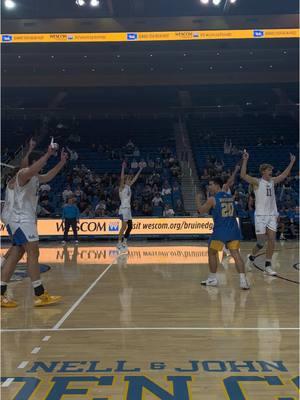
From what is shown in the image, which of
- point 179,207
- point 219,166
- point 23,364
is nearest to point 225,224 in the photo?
point 23,364

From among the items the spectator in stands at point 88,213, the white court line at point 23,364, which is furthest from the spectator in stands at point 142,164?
the white court line at point 23,364

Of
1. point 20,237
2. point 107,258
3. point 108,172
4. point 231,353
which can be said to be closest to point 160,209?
point 108,172

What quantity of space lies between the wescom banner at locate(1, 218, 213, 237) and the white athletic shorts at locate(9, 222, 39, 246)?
11.7 meters

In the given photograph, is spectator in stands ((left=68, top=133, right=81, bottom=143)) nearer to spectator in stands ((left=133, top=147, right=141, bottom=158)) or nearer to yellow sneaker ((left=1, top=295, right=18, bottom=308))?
spectator in stands ((left=133, top=147, right=141, bottom=158))

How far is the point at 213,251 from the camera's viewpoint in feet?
24.7

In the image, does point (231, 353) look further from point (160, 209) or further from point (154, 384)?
point (160, 209)

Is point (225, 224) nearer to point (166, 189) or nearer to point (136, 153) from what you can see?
point (166, 189)

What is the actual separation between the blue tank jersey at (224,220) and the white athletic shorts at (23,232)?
9.08 feet

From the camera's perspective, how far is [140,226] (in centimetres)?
1814

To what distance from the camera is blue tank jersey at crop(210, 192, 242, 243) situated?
7.34m

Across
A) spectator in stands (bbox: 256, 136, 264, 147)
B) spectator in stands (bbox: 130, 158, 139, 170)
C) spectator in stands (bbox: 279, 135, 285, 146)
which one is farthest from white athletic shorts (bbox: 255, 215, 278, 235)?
spectator in stands (bbox: 279, 135, 285, 146)

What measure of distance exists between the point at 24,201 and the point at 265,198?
177 inches

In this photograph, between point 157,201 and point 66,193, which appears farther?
point 157,201

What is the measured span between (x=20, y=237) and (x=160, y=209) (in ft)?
47.4
